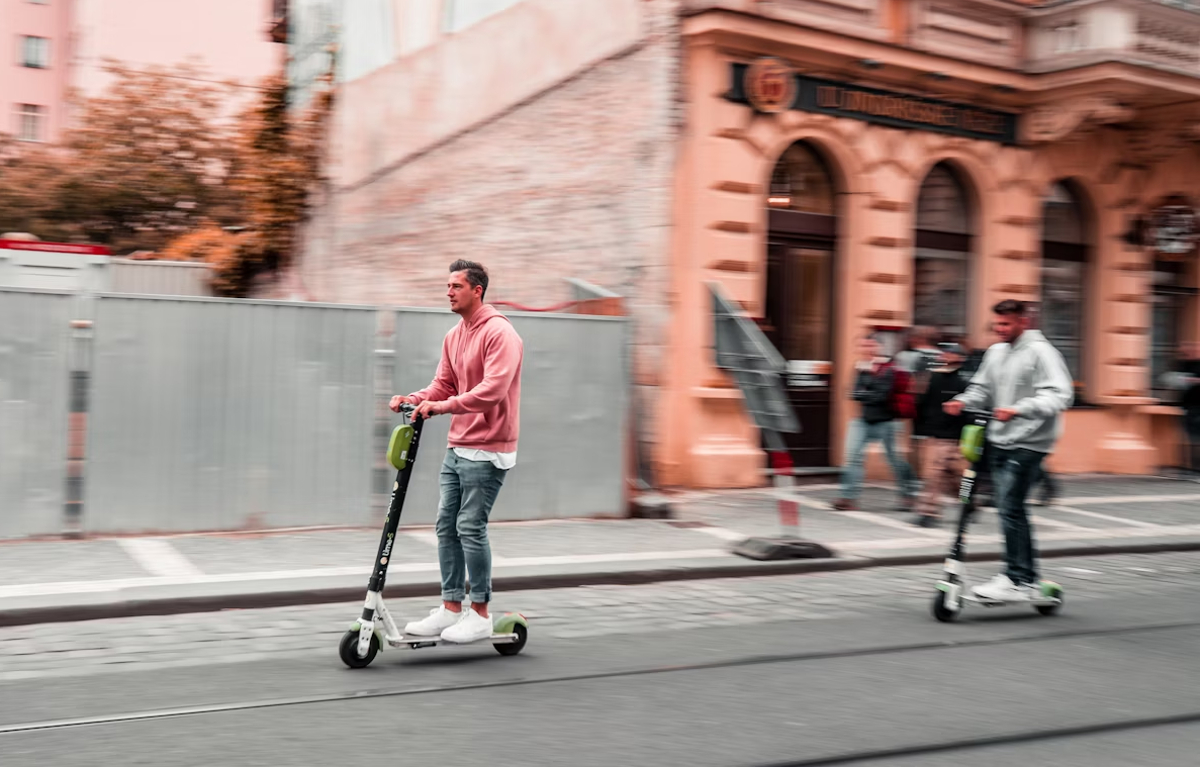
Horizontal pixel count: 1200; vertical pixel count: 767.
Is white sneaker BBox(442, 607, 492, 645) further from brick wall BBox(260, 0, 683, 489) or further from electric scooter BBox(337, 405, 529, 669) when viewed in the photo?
brick wall BBox(260, 0, 683, 489)

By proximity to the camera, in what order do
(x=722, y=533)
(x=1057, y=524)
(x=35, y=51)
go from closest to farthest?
(x=722, y=533) < (x=1057, y=524) < (x=35, y=51)

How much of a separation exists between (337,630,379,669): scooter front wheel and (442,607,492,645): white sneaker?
1.10ft

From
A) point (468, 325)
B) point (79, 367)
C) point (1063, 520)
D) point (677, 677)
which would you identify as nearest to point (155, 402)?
point (79, 367)

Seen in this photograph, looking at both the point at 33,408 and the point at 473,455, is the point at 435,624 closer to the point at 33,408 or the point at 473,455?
the point at 473,455

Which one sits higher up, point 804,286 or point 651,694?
point 804,286

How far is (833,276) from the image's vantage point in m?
14.9

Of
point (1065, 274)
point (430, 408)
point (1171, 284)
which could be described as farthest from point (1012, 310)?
point (1171, 284)

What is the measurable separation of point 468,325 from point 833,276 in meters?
9.59

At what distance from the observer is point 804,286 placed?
48.0ft

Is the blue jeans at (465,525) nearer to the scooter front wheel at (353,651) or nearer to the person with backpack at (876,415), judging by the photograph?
the scooter front wheel at (353,651)

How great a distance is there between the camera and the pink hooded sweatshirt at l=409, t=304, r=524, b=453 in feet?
18.8

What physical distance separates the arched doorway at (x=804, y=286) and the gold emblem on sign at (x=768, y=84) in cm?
84

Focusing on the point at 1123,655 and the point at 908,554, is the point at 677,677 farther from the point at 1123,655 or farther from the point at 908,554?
the point at 908,554

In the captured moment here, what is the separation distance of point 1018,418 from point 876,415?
467cm
